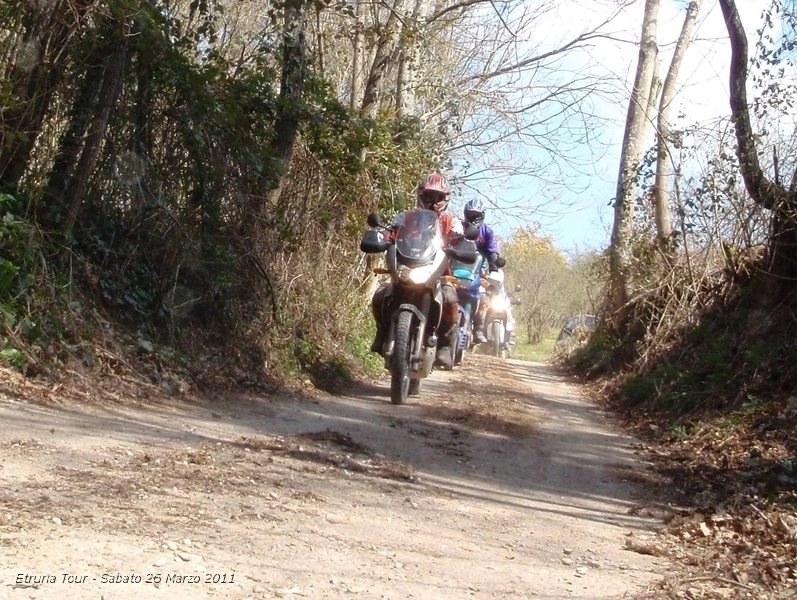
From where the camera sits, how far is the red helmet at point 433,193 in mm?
10836

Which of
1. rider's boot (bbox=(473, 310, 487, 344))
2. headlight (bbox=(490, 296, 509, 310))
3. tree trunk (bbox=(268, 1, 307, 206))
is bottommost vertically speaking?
rider's boot (bbox=(473, 310, 487, 344))

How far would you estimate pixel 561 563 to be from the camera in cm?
490

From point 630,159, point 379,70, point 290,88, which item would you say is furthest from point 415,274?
point 630,159

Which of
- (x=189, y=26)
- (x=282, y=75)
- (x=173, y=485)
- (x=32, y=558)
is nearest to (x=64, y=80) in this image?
(x=189, y=26)

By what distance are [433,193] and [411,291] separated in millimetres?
1445

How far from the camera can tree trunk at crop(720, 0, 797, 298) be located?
1051cm

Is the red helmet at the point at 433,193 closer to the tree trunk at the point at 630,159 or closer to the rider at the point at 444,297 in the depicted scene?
the rider at the point at 444,297

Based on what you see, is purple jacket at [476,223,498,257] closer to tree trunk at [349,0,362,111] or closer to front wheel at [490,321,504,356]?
tree trunk at [349,0,362,111]

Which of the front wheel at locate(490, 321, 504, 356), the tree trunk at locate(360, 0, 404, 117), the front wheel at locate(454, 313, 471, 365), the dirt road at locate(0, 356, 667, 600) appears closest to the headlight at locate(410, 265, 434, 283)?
the dirt road at locate(0, 356, 667, 600)

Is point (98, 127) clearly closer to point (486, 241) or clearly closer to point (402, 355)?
point (402, 355)

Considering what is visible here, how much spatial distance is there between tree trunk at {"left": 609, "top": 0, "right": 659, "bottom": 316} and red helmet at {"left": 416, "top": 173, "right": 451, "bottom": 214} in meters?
8.07

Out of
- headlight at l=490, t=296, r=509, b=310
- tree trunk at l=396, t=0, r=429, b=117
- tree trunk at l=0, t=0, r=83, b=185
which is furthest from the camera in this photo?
headlight at l=490, t=296, r=509, b=310

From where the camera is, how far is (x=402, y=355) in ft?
31.5

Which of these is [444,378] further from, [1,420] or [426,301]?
[1,420]
